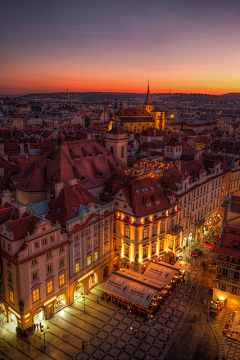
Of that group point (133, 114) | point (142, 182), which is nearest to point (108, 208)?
point (142, 182)

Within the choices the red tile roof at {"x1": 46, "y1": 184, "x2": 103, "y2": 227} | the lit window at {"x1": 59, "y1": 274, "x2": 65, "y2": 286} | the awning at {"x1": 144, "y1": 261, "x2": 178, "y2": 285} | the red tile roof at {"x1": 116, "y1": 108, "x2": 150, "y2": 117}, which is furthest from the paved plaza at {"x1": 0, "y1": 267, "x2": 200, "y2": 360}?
the red tile roof at {"x1": 116, "y1": 108, "x2": 150, "y2": 117}

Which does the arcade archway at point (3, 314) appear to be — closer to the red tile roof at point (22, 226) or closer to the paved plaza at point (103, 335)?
the paved plaza at point (103, 335)

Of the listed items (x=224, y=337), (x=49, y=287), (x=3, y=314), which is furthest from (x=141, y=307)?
(x=3, y=314)

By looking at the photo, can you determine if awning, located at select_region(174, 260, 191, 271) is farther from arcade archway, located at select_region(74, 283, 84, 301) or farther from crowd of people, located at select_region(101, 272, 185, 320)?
arcade archway, located at select_region(74, 283, 84, 301)

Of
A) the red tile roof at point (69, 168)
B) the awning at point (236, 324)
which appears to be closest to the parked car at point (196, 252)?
the awning at point (236, 324)

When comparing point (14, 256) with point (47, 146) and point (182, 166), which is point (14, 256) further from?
point (47, 146)

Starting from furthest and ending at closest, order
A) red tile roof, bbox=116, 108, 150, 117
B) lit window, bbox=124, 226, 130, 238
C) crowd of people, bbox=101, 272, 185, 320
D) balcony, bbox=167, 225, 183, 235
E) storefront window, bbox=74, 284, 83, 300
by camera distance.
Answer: red tile roof, bbox=116, 108, 150, 117 < balcony, bbox=167, 225, 183, 235 < lit window, bbox=124, 226, 130, 238 < storefront window, bbox=74, 284, 83, 300 < crowd of people, bbox=101, 272, 185, 320
